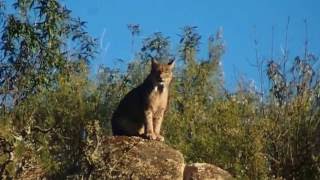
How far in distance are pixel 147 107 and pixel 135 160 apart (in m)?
1.90

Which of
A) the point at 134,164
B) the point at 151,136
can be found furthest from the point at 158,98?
the point at 134,164

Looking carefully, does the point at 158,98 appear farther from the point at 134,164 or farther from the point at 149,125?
the point at 134,164

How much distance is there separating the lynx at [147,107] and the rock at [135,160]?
41.9 inches

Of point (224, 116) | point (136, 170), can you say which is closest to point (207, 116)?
point (224, 116)

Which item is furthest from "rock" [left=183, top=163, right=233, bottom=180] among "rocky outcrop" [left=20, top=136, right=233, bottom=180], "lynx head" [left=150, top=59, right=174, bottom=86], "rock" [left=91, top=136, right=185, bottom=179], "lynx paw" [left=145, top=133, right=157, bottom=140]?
"lynx head" [left=150, top=59, right=174, bottom=86]

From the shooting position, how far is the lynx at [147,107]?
16156mm

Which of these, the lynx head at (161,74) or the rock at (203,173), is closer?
the rock at (203,173)

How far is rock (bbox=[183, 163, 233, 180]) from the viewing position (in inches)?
584

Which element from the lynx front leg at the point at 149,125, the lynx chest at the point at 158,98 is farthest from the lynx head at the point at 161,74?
the lynx front leg at the point at 149,125

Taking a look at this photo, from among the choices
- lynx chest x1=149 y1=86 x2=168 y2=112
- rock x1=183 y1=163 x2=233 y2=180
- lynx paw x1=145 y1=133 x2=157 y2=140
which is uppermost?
lynx chest x1=149 y1=86 x2=168 y2=112

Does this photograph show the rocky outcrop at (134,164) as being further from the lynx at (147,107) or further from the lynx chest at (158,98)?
the lynx chest at (158,98)

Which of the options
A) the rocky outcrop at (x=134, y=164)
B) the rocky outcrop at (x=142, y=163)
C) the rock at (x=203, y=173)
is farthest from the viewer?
the rock at (x=203, y=173)

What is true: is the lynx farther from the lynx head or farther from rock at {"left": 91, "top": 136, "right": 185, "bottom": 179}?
rock at {"left": 91, "top": 136, "right": 185, "bottom": 179}

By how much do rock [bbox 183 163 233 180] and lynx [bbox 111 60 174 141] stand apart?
1.17m
